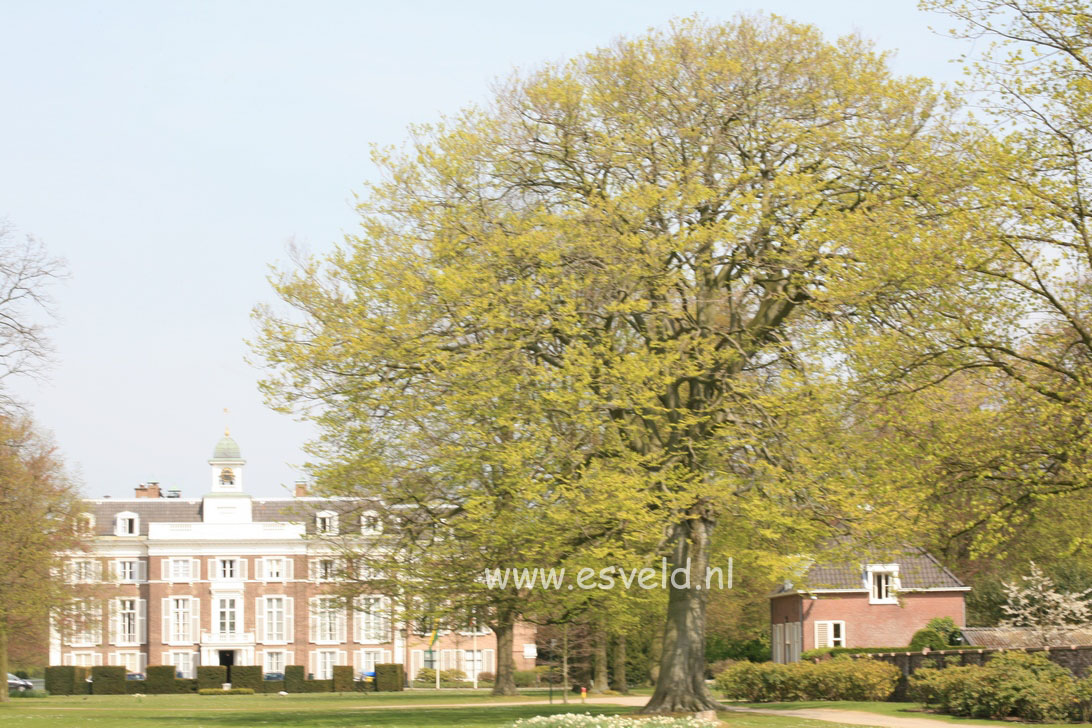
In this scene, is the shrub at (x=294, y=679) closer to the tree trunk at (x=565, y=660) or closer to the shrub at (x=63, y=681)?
the shrub at (x=63, y=681)

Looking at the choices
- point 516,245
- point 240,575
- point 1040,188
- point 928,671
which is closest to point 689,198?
point 516,245

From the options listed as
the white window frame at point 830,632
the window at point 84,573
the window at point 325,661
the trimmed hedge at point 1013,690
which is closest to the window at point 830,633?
the white window frame at point 830,632

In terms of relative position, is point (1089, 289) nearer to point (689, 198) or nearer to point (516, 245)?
point (689, 198)

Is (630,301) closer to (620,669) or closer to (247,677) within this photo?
(620,669)

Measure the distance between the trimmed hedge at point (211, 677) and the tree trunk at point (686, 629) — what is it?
39930 millimetres

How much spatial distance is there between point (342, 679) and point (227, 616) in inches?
867

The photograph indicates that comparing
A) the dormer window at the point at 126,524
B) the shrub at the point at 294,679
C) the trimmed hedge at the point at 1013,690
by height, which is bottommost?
the shrub at the point at 294,679

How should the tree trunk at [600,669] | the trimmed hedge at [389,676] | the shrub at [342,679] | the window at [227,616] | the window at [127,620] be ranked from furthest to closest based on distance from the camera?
the window at [127,620] → the window at [227,616] → the trimmed hedge at [389,676] → the shrub at [342,679] → the tree trunk at [600,669]

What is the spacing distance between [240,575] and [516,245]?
6146 centimetres

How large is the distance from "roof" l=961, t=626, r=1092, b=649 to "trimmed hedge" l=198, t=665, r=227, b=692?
122ft

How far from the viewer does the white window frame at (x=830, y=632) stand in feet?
154

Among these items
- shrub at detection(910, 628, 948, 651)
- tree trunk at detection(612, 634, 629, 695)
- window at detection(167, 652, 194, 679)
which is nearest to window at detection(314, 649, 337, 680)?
window at detection(167, 652, 194, 679)

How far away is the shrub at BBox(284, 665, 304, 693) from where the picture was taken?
63000 millimetres

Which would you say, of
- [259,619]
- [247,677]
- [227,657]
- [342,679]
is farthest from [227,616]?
[342,679]
